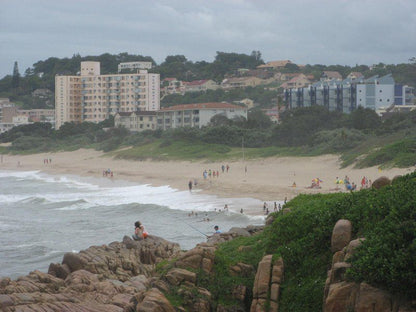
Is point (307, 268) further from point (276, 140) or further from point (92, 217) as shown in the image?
point (276, 140)

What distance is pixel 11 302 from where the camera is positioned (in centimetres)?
1441

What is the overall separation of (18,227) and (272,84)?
121010 millimetres

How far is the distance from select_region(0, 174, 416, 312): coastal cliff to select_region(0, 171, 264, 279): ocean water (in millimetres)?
11120

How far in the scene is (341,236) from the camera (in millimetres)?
10500

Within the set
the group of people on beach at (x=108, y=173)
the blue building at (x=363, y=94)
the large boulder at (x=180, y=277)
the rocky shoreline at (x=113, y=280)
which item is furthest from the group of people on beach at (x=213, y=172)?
the blue building at (x=363, y=94)

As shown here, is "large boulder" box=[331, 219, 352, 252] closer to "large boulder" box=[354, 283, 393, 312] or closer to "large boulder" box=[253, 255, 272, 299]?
"large boulder" box=[253, 255, 272, 299]

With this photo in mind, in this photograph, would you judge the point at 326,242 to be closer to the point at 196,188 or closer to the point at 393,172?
the point at 393,172

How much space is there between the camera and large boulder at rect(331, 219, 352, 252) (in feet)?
34.4

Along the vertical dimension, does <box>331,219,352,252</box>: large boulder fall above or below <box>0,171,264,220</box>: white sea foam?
above

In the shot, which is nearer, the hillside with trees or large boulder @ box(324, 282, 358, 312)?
large boulder @ box(324, 282, 358, 312)

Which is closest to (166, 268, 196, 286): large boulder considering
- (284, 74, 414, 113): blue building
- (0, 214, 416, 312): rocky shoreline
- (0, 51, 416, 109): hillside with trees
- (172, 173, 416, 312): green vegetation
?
(0, 214, 416, 312): rocky shoreline

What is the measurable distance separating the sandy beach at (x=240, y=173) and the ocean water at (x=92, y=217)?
204 centimetres

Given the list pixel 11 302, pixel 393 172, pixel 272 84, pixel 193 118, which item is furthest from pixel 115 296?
pixel 272 84

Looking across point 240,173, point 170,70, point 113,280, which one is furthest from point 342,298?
point 170,70
